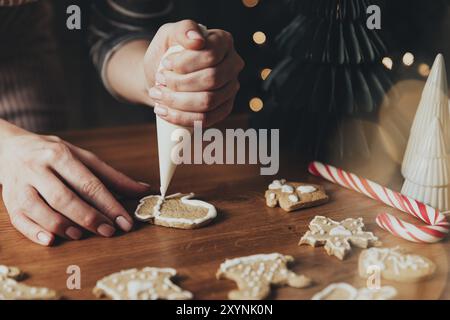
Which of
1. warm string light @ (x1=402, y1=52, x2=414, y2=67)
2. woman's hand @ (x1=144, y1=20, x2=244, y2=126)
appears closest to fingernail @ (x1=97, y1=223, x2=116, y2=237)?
woman's hand @ (x1=144, y1=20, x2=244, y2=126)

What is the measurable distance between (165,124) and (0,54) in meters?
0.75

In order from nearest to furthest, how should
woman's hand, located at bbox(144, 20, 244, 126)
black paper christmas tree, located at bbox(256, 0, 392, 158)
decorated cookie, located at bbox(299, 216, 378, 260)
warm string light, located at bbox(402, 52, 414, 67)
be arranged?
decorated cookie, located at bbox(299, 216, 378, 260), woman's hand, located at bbox(144, 20, 244, 126), black paper christmas tree, located at bbox(256, 0, 392, 158), warm string light, located at bbox(402, 52, 414, 67)

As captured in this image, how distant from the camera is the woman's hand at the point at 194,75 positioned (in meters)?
1.20

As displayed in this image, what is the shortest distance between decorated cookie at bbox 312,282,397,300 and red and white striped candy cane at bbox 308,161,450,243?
0.63 ft

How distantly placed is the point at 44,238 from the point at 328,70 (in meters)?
0.80

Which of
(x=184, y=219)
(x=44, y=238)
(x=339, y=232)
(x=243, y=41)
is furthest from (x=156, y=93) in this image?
(x=243, y=41)

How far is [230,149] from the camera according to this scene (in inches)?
63.8

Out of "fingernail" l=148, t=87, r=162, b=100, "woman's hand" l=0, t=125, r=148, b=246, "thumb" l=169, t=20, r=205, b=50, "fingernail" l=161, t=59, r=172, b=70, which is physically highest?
"thumb" l=169, t=20, r=205, b=50

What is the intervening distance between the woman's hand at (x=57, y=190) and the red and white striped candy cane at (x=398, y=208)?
469 millimetres

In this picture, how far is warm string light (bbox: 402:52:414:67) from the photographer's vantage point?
1601mm

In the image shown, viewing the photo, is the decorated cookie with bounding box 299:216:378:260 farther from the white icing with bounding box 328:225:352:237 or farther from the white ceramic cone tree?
the white ceramic cone tree

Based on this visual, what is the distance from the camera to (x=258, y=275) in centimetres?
101
